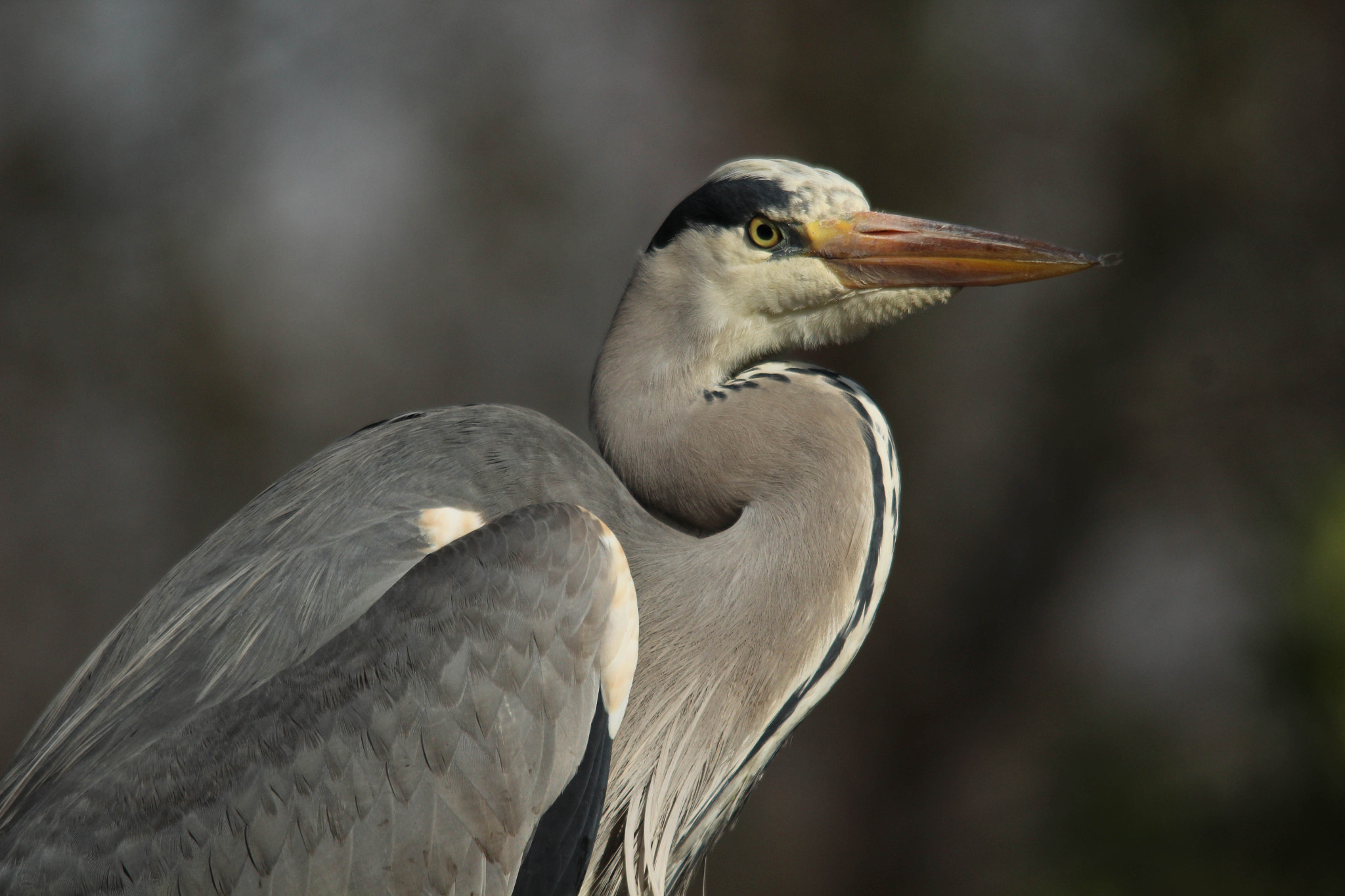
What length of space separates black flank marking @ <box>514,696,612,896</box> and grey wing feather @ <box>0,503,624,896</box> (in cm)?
2

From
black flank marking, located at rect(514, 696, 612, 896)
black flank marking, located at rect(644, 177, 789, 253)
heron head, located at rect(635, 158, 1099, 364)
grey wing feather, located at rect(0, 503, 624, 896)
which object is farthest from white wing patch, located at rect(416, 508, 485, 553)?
black flank marking, located at rect(644, 177, 789, 253)

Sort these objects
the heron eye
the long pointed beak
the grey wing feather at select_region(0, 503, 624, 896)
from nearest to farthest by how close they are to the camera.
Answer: the grey wing feather at select_region(0, 503, 624, 896) → the long pointed beak → the heron eye

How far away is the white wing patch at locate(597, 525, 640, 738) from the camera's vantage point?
127 centimetres

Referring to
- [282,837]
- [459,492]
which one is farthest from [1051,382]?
[282,837]

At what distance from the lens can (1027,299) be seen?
579cm

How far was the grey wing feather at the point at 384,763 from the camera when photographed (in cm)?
119

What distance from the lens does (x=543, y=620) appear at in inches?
48.9

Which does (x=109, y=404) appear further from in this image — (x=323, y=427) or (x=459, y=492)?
(x=459, y=492)

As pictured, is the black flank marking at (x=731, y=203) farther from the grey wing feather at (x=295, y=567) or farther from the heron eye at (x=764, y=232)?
the grey wing feather at (x=295, y=567)

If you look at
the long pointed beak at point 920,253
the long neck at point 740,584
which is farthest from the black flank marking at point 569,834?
the long pointed beak at point 920,253

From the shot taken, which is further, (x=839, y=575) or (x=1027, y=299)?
(x=1027, y=299)

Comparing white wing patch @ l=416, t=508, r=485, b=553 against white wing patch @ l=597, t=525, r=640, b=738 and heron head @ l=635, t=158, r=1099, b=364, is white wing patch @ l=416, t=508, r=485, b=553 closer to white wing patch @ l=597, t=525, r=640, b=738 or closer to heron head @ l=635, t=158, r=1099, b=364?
white wing patch @ l=597, t=525, r=640, b=738

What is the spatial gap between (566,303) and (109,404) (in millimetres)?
2806

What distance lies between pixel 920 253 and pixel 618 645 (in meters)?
0.83
